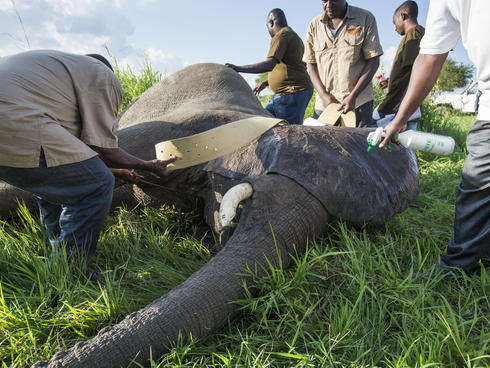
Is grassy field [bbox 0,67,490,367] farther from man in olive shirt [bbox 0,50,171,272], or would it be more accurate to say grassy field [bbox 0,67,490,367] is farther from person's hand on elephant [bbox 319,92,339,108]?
person's hand on elephant [bbox 319,92,339,108]

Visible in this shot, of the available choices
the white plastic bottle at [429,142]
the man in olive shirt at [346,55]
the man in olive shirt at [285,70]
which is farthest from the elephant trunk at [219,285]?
the man in olive shirt at [285,70]

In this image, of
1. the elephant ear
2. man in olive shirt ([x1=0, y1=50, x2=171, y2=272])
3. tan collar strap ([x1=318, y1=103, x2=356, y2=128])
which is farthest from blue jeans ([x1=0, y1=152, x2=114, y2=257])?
tan collar strap ([x1=318, y1=103, x2=356, y2=128])

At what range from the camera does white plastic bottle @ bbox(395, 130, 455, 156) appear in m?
2.08

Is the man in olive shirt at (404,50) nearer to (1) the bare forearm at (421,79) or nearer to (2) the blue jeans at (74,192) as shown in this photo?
(1) the bare forearm at (421,79)

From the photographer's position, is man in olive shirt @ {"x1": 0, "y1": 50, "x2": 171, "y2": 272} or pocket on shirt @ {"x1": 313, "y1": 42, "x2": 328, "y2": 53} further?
pocket on shirt @ {"x1": 313, "y1": 42, "x2": 328, "y2": 53}

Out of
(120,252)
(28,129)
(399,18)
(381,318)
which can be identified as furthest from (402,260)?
(399,18)

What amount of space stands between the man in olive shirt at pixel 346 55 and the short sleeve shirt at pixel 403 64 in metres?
0.47

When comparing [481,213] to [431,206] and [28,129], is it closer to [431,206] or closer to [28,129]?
[431,206]

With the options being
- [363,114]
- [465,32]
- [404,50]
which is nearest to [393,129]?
[465,32]

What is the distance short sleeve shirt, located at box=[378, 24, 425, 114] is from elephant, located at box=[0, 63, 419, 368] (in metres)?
2.47

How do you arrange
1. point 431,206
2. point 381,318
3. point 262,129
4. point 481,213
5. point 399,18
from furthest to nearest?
1. point 399,18
2. point 431,206
3. point 262,129
4. point 481,213
5. point 381,318

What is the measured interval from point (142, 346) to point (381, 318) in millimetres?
1063

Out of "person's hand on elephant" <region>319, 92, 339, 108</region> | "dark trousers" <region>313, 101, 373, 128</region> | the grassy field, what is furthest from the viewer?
"person's hand on elephant" <region>319, 92, 339, 108</region>

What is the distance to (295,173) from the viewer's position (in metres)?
2.11
